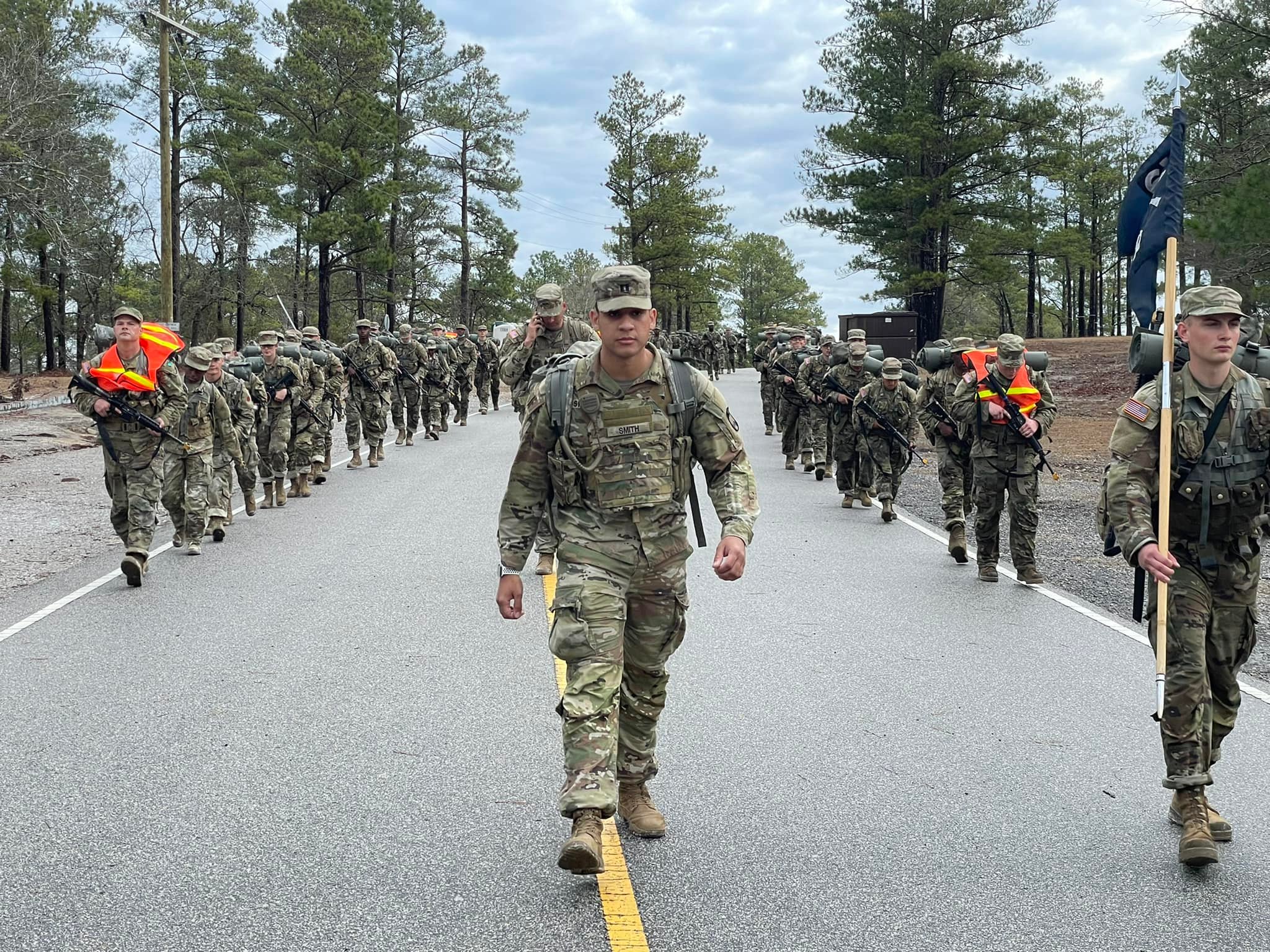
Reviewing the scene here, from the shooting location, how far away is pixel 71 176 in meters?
25.2

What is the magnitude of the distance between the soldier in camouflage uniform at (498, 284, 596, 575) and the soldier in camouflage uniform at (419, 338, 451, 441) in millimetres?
12416

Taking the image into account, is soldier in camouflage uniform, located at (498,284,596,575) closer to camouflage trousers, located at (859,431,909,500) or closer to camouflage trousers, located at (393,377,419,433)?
camouflage trousers, located at (859,431,909,500)

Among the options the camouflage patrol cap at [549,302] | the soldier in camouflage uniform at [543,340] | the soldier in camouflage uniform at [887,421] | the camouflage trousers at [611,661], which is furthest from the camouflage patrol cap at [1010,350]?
the camouflage trousers at [611,661]

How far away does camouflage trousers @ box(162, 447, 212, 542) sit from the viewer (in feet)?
34.1

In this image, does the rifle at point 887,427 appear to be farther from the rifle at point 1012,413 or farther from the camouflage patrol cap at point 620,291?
the camouflage patrol cap at point 620,291

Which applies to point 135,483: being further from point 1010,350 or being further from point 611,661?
point 1010,350

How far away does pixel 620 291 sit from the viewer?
415 cm

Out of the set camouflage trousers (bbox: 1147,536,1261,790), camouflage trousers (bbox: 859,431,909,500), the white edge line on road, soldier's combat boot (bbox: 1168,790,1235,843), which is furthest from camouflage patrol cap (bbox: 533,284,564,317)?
soldier's combat boot (bbox: 1168,790,1235,843)

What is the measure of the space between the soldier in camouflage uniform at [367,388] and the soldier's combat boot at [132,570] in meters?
8.58

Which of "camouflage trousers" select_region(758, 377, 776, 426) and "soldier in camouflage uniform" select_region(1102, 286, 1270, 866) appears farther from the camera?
"camouflage trousers" select_region(758, 377, 776, 426)

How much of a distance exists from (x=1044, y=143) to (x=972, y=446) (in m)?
32.0

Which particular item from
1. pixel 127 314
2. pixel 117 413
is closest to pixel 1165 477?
pixel 117 413

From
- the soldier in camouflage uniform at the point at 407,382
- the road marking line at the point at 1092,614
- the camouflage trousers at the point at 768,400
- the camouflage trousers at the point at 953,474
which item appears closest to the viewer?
the road marking line at the point at 1092,614

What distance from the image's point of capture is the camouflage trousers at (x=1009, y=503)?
31.4ft
